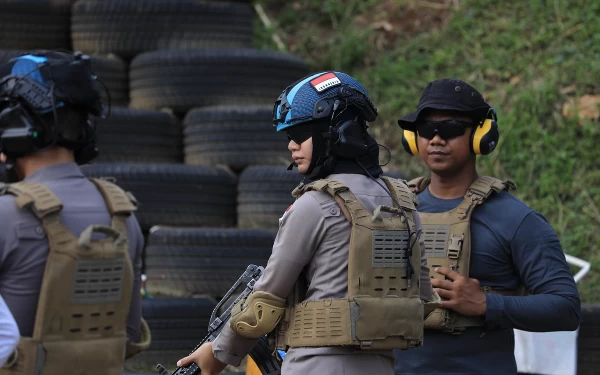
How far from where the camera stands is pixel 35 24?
9.62 meters

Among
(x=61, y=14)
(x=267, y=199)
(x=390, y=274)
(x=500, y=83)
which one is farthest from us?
(x=61, y=14)

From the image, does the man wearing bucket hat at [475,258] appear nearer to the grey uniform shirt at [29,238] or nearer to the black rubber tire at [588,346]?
the grey uniform shirt at [29,238]

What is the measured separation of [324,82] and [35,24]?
22.0 feet

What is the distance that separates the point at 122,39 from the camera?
30.7 feet

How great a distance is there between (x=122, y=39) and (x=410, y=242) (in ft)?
21.0

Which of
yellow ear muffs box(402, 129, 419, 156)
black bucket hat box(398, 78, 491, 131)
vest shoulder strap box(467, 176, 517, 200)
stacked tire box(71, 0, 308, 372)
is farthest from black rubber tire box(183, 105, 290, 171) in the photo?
vest shoulder strap box(467, 176, 517, 200)

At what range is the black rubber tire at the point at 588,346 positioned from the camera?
251 inches

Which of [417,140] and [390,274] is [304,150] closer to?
[390,274]

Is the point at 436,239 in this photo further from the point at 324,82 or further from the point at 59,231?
the point at 59,231

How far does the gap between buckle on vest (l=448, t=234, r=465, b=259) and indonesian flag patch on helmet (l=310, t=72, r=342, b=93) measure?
939mm

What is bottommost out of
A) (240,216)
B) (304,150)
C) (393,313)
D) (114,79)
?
(240,216)

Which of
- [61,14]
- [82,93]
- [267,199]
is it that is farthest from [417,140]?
[61,14]

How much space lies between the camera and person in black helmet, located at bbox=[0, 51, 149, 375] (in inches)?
123

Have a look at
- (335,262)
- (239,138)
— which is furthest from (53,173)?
(239,138)
